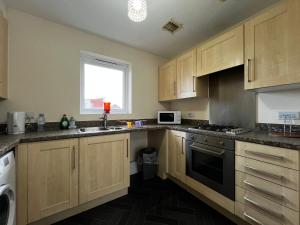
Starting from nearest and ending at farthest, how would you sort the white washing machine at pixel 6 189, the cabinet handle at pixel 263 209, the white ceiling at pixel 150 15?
1. the white washing machine at pixel 6 189
2. the cabinet handle at pixel 263 209
3. the white ceiling at pixel 150 15

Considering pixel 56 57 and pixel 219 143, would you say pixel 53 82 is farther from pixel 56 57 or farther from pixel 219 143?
pixel 219 143

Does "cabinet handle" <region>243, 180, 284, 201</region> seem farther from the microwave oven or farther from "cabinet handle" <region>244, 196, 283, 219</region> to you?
the microwave oven

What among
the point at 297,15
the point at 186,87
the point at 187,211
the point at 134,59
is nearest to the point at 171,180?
the point at 187,211

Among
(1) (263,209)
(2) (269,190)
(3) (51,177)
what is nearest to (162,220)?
(1) (263,209)

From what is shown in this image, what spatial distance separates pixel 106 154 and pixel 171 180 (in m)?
1.24

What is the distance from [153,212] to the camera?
167cm

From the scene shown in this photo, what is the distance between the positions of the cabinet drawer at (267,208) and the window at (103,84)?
2.02m

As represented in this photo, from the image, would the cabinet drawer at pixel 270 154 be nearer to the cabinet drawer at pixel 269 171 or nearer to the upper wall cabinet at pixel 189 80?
the cabinet drawer at pixel 269 171

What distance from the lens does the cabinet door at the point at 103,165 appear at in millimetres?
1639

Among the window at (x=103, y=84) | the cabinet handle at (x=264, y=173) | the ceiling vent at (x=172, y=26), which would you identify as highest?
the ceiling vent at (x=172, y=26)

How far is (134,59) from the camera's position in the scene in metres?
2.76

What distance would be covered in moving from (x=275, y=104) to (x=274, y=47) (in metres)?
0.64

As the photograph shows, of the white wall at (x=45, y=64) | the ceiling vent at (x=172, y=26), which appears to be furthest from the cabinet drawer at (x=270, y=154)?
the white wall at (x=45, y=64)

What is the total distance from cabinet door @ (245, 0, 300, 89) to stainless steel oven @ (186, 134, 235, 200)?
708 millimetres
